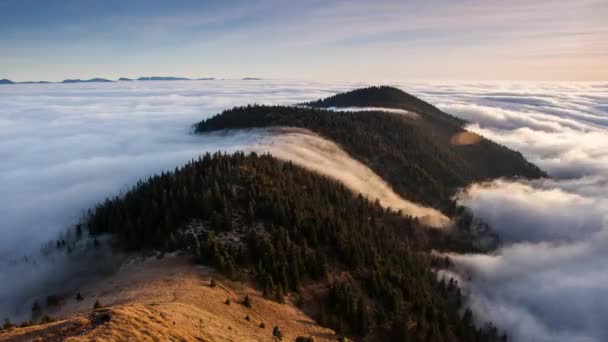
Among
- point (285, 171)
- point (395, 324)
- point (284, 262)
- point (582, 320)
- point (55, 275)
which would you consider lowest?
point (582, 320)

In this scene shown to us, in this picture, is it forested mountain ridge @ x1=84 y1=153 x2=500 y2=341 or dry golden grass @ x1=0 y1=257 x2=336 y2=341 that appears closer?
dry golden grass @ x1=0 y1=257 x2=336 y2=341

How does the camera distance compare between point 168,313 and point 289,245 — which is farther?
point 289,245

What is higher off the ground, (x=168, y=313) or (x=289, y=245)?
(x=168, y=313)

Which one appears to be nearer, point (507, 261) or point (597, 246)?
point (507, 261)

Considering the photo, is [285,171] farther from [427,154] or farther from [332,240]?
[427,154]

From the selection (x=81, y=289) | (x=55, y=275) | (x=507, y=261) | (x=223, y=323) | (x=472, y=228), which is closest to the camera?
(x=223, y=323)

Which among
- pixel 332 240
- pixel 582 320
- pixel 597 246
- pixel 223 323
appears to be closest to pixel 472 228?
pixel 597 246
